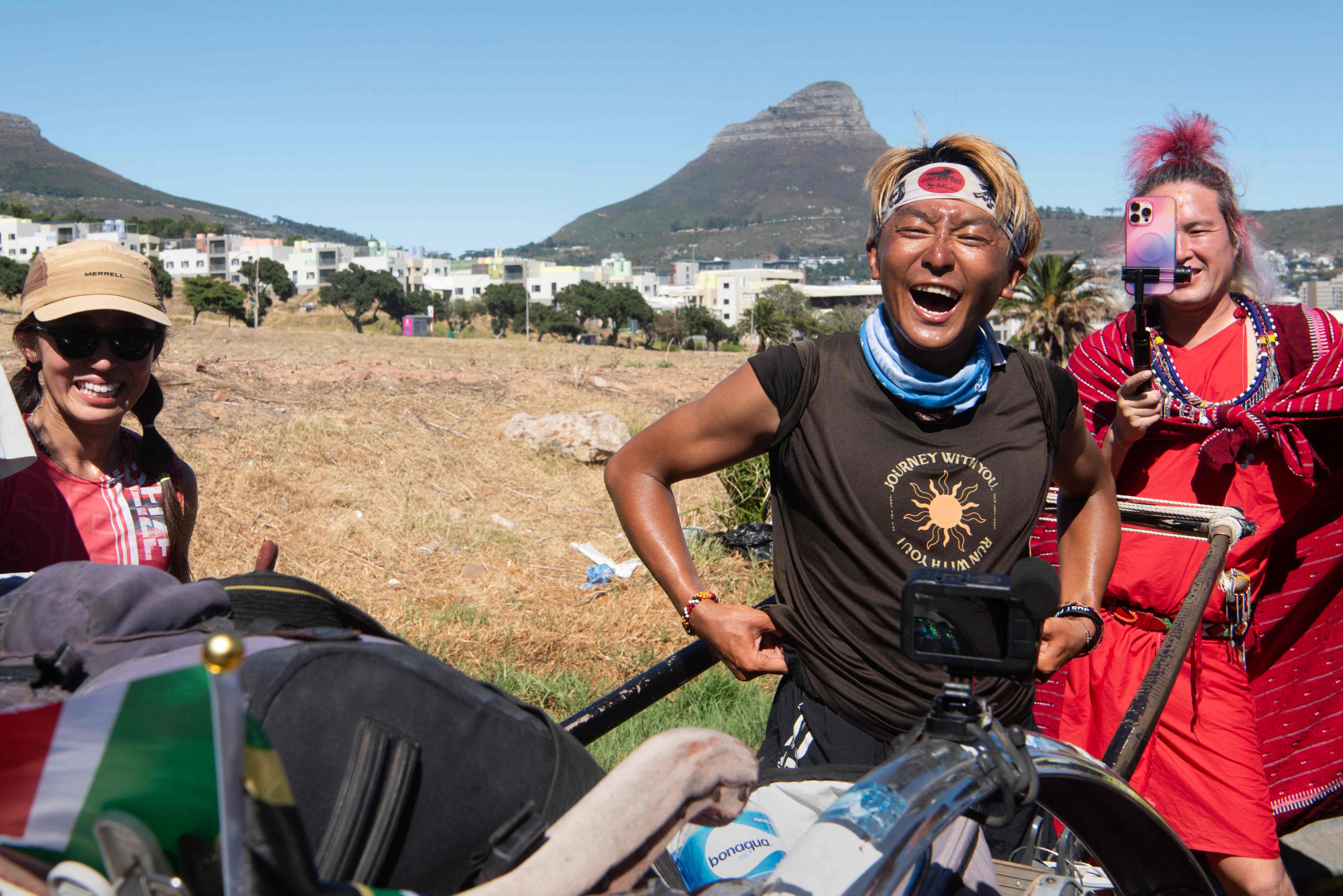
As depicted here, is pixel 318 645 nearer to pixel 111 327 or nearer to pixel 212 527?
pixel 111 327

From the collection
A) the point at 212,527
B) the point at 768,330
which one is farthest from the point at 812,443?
the point at 768,330

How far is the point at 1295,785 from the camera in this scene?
11.5 feet

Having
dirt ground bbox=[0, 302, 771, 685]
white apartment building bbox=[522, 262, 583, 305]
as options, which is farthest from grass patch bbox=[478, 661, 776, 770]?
white apartment building bbox=[522, 262, 583, 305]

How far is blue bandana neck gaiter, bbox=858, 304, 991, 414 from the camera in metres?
2.15

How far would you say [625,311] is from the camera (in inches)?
4058

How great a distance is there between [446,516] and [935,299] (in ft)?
23.2

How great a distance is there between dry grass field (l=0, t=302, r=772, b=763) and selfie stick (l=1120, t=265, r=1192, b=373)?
204cm

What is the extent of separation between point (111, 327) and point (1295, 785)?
12.1ft

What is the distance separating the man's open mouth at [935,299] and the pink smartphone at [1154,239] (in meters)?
1.22

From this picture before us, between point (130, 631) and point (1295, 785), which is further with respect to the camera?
point (1295, 785)

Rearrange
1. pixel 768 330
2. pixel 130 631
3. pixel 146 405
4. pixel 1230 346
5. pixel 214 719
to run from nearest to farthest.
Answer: pixel 214 719
pixel 130 631
pixel 146 405
pixel 1230 346
pixel 768 330

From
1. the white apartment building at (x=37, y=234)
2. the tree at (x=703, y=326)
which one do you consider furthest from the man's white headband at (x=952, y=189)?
the white apartment building at (x=37, y=234)

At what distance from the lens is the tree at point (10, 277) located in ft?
231

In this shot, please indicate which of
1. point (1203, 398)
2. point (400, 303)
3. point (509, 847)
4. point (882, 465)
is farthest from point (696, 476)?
point (400, 303)
